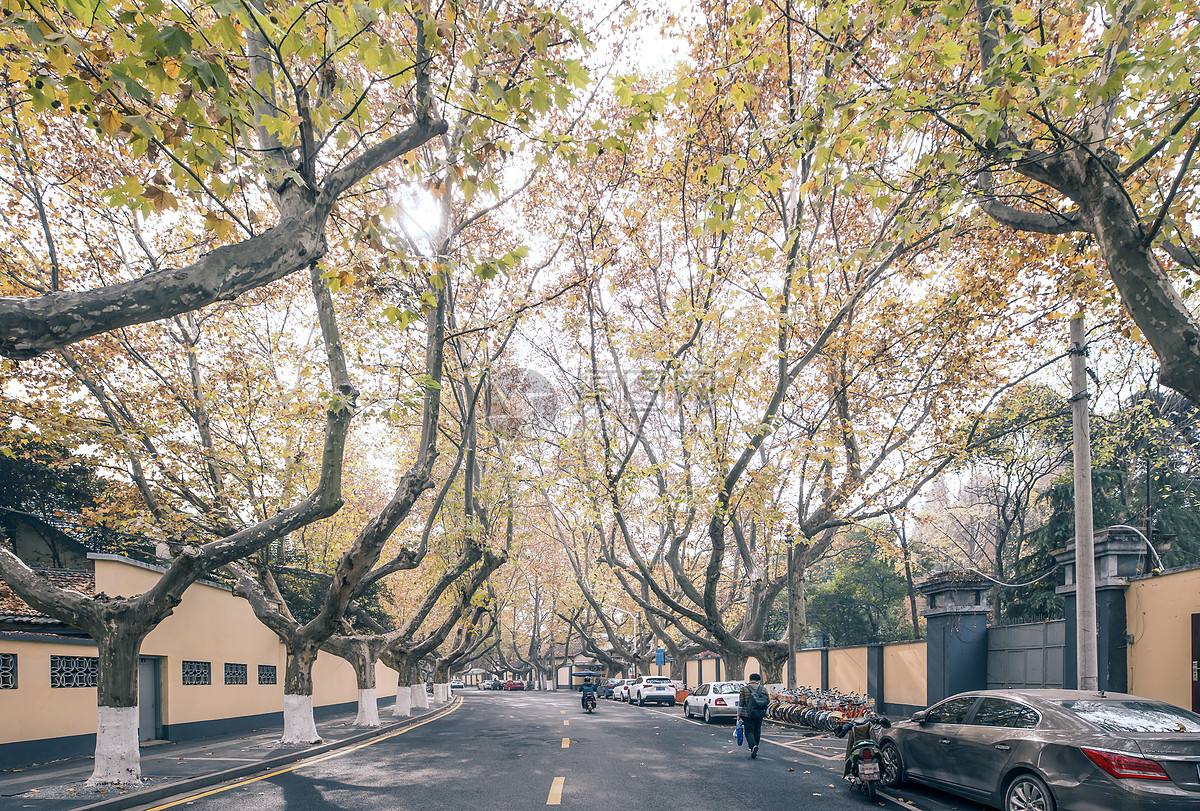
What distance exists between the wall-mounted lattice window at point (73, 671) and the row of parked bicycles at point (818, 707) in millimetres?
15439

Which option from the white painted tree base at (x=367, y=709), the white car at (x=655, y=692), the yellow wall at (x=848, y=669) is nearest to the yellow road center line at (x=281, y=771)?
the white painted tree base at (x=367, y=709)

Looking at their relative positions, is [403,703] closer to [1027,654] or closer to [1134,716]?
[1027,654]

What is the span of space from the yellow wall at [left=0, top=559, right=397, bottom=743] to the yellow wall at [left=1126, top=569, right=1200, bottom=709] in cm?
Answer: 1893

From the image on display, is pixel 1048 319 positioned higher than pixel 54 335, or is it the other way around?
pixel 1048 319

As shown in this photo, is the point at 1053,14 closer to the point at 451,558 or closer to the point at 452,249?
the point at 452,249

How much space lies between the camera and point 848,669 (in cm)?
2478

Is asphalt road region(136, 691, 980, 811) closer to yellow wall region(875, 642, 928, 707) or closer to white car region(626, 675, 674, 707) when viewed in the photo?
yellow wall region(875, 642, 928, 707)

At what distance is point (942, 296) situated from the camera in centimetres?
1448

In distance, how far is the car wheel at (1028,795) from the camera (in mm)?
6891

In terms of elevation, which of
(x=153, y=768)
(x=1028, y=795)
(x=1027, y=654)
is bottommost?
(x=153, y=768)

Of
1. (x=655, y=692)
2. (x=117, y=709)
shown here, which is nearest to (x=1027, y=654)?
(x=117, y=709)

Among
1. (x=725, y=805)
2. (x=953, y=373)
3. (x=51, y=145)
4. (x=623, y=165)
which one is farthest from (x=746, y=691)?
(x=51, y=145)

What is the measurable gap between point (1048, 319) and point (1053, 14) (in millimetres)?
7252

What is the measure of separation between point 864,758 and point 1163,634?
20.7ft
